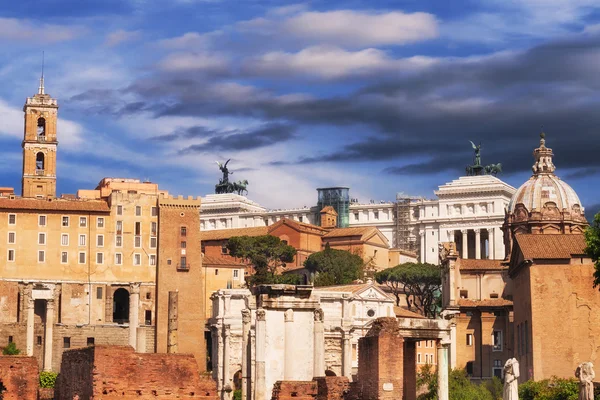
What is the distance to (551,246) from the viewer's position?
3145 inches

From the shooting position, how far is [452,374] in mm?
74938

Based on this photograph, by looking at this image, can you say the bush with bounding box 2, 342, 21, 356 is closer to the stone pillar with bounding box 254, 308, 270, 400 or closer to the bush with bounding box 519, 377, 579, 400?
the bush with bounding box 519, 377, 579, 400

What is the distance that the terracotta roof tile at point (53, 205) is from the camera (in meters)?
98.1

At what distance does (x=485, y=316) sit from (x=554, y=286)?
17.8m

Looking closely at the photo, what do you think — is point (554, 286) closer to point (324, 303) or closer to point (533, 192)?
point (324, 303)

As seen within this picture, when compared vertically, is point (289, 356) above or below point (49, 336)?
below

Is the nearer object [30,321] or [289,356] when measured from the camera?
[289,356]

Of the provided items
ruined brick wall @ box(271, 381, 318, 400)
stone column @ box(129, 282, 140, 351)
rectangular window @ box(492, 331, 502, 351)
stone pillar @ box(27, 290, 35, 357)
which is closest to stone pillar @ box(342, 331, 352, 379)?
rectangular window @ box(492, 331, 502, 351)

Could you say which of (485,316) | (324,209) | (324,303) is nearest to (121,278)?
(324,303)

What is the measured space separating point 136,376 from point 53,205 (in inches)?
2936

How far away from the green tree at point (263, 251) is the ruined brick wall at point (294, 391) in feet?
289

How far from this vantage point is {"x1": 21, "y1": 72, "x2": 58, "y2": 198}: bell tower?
10600 centimetres

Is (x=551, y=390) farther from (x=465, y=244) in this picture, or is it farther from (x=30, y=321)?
(x=465, y=244)

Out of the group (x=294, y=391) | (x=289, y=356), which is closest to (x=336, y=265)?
(x=289, y=356)
